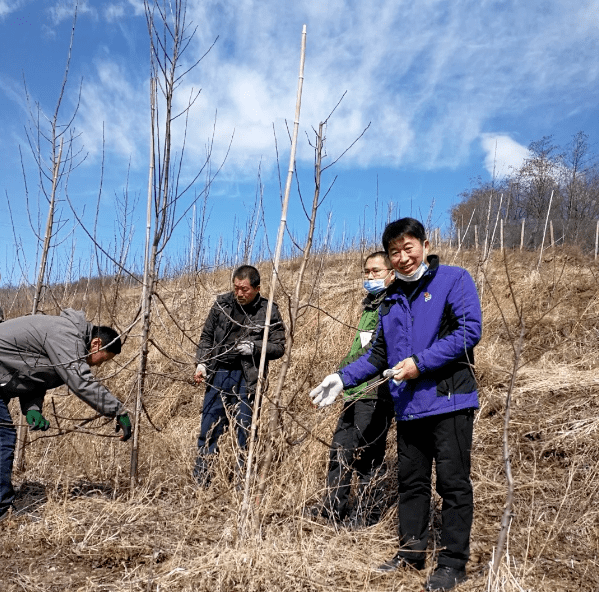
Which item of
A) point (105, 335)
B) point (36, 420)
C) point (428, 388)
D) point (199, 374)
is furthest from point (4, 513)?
point (428, 388)

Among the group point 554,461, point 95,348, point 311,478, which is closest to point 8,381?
point 95,348

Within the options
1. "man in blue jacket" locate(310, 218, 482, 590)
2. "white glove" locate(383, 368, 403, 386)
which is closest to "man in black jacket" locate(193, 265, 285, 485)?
"man in blue jacket" locate(310, 218, 482, 590)

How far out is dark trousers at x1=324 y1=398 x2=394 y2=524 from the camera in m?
2.62

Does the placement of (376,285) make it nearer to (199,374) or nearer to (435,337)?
(435,337)

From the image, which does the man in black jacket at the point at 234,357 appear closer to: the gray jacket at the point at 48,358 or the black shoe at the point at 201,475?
the black shoe at the point at 201,475

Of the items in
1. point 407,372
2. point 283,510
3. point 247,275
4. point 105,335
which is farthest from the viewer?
point 247,275

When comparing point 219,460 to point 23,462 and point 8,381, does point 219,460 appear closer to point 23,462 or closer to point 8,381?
point 8,381

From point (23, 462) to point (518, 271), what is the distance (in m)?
8.63

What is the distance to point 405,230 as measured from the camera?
2.05 m

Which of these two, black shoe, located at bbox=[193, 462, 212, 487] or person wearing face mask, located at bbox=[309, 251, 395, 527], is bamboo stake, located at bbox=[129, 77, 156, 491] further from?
person wearing face mask, located at bbox=[309, 251, 395, 527]

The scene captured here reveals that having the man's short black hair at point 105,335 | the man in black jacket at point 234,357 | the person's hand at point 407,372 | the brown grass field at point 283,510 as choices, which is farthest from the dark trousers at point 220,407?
the person's hand at point 407,372

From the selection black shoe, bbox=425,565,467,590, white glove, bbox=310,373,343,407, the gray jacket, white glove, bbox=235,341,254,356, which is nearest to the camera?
black shoe, bbox=425,565,467,590

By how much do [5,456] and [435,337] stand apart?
2.34m

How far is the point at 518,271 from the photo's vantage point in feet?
30.6
